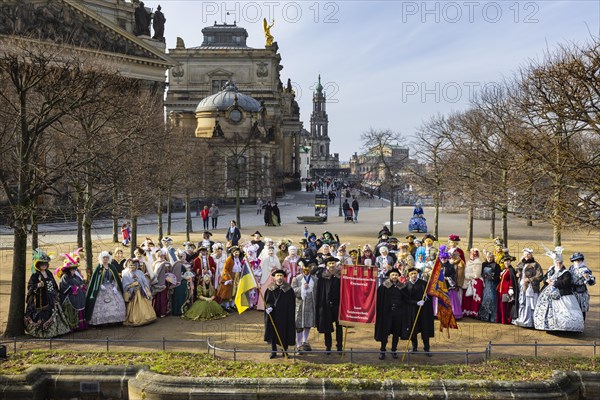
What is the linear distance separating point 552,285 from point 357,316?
4.64m

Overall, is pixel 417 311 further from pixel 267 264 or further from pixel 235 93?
pixel 235 93

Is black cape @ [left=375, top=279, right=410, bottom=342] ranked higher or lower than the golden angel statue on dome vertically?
lower

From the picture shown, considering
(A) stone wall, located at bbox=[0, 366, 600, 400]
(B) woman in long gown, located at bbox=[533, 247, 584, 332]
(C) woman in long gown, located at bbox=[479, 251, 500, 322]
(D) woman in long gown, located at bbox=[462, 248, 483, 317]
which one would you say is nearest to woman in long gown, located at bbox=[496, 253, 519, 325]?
(C) woman in long gown, located at bbox=[479, 251, 500, 322]

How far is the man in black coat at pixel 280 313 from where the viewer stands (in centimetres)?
1147

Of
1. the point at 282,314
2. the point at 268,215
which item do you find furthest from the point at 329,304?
the point at 268,215

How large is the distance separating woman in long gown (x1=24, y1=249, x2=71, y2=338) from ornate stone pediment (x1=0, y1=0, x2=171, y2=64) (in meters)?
25.9

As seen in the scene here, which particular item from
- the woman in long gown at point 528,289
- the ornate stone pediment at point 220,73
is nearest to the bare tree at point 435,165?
the woman in long gown at point 528,289

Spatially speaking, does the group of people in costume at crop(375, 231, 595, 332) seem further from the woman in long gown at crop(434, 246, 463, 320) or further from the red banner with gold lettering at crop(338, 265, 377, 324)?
the red banner with gold lettering at crop(338, 265, 377, 324)

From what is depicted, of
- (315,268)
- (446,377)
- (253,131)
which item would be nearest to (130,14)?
(253,131)

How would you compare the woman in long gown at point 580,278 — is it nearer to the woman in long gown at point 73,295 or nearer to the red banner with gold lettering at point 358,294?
the red banner with gold lettering at point 358,294

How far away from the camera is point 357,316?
1171 centimetres

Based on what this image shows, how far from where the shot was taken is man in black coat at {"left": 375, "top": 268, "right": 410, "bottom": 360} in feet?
38.1

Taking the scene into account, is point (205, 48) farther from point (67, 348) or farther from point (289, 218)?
point (67, 348)

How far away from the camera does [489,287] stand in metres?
14.4
